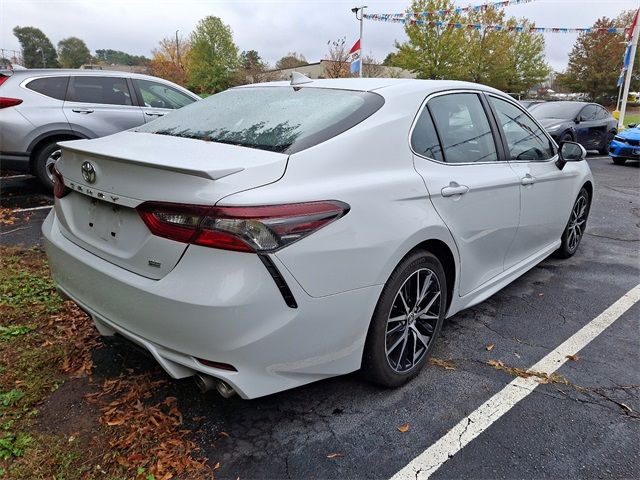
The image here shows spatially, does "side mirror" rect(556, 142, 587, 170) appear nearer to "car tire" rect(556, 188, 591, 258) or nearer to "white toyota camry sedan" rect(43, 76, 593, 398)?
"car tire" rect(556, 188, 591, 258)

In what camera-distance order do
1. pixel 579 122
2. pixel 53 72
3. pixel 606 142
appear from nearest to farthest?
pixel 53 72 < pixel 579 122 < pixel 606 142

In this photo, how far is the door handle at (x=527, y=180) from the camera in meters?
3.49

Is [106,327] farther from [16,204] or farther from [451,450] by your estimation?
[16,204]

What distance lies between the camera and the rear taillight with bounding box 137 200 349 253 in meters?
1.88

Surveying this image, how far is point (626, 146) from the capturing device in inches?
477

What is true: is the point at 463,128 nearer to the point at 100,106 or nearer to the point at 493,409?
the point at 493,409

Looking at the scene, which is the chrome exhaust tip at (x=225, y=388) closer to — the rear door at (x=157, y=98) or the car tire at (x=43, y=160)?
the car tire at (x=43, y=160)

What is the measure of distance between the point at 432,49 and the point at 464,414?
36489 mm

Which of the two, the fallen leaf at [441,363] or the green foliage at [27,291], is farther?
the green foliage at [27,291]

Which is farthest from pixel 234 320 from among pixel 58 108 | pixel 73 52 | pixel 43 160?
pixel 73 52

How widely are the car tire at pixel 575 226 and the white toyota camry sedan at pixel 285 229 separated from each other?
6.25ft

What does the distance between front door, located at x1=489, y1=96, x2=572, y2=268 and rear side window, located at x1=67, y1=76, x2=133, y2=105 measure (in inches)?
214

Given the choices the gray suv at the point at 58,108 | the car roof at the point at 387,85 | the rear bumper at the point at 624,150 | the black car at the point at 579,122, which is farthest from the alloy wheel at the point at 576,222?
the rear bumper at the point at 624,150

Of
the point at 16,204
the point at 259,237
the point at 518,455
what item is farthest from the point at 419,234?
the point at 16,204
